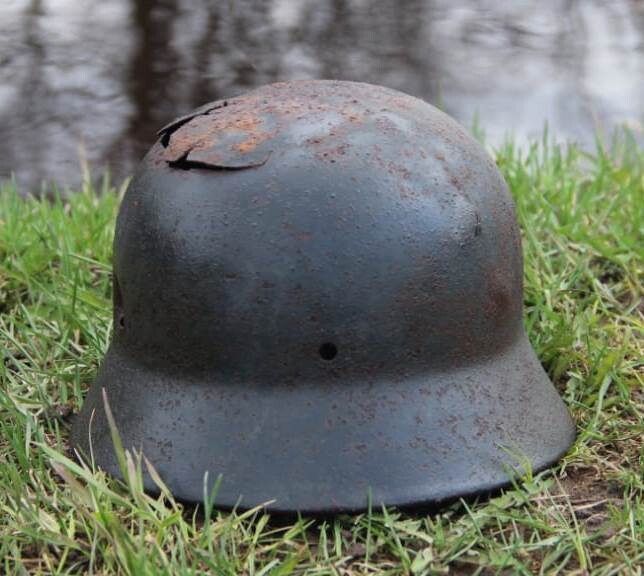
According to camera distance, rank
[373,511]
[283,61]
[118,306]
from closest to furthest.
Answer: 1. [373,511]
2. [118,306]
3. [283,61]

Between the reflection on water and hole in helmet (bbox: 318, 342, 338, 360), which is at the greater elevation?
hole in helmet (bbox: 318, 342, 338, 360)

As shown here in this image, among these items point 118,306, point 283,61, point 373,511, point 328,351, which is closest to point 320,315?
point 328,351

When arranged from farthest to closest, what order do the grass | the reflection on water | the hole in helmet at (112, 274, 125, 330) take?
the reflection on water < the hole in helmet at (112, 274, 125, 330) < the grass

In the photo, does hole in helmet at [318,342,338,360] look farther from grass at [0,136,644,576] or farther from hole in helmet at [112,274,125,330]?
Answer: hole in helmet at [112,274,125,330]

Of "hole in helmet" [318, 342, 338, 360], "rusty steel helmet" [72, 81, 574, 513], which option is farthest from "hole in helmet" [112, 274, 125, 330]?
"hole in helmet" [318, 342, 338, 360]

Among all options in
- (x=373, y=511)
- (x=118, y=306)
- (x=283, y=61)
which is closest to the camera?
(x=373, y=511)

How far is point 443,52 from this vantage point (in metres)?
7.41

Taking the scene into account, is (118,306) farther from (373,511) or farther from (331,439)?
(373,511)

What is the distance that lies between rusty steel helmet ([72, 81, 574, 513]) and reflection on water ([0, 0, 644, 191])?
3.14 meters

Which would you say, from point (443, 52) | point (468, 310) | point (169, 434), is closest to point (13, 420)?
point (169, 434)

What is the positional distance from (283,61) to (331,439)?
511cm

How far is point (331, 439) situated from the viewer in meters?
2.13

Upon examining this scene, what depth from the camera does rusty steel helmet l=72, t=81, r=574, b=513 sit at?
2.12m

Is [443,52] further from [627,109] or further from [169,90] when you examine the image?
[169,90]
